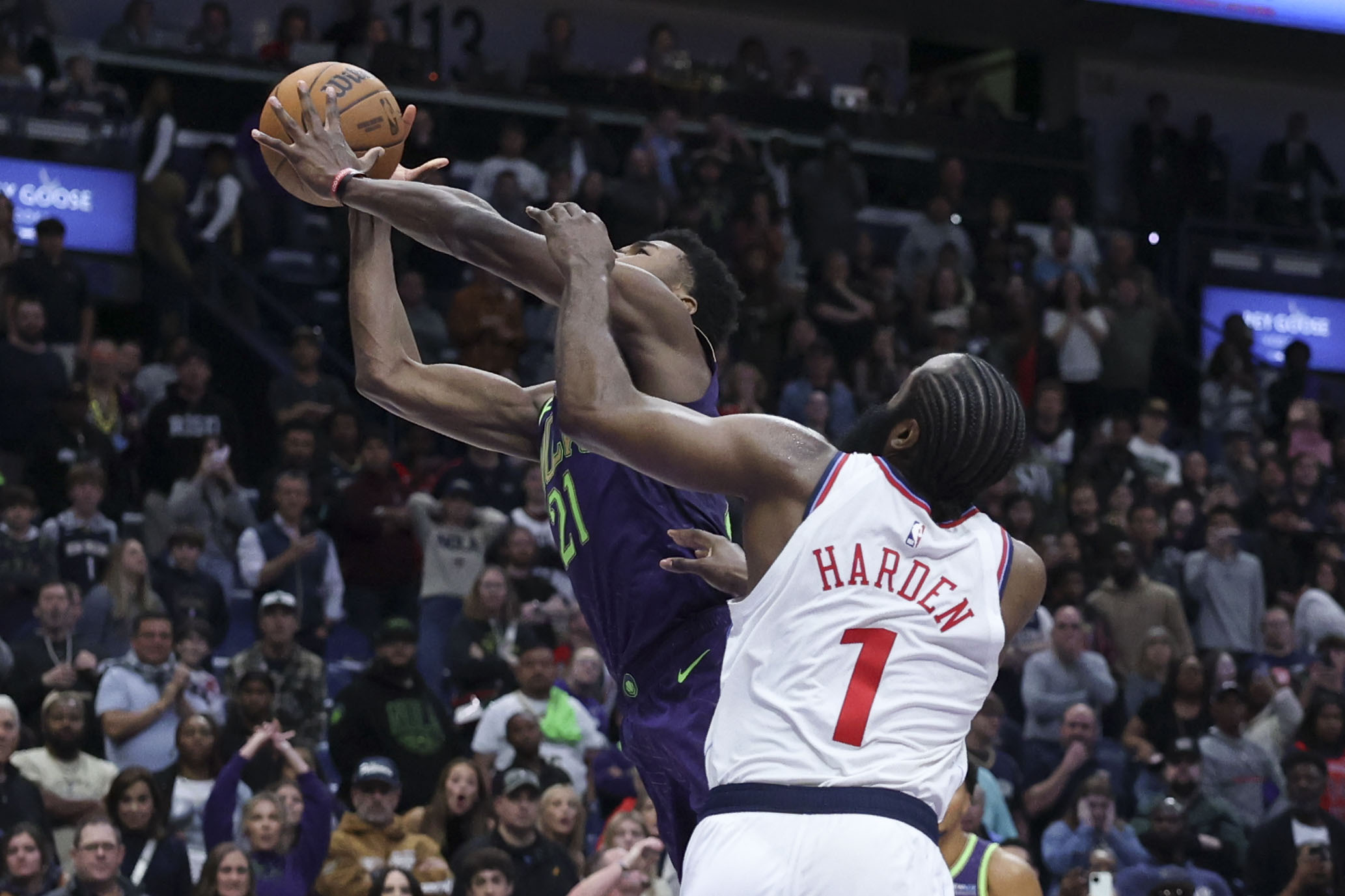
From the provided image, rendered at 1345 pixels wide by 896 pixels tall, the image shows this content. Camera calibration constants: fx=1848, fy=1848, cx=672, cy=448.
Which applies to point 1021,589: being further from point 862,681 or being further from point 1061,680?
point 1061,680

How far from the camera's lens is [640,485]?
4.86m

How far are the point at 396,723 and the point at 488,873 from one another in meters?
1.58

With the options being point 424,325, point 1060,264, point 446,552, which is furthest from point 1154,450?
point 446,552

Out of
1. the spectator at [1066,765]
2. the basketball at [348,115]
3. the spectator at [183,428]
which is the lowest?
the spectator at [1066,765]

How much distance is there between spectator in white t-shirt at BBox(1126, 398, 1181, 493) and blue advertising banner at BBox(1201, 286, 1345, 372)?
4.23 metres

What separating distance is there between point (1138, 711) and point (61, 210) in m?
9.04

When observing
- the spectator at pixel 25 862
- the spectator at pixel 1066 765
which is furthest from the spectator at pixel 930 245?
the spectator at pixel 25 862

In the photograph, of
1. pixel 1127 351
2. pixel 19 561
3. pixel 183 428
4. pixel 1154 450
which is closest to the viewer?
pixel 19 561

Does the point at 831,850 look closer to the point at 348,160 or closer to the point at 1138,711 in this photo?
the point at 348,160

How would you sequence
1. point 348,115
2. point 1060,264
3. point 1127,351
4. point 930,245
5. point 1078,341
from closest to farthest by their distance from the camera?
point 348,115, point 1078,341, point 1127,351, point 930,245, point 1060,264

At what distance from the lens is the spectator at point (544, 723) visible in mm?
10391

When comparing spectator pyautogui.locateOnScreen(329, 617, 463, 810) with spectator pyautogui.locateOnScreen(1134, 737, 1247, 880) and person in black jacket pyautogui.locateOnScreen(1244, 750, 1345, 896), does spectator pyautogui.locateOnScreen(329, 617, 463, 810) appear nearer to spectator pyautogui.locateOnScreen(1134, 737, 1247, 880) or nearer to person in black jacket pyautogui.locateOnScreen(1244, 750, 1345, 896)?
spectator pyautogui.locateOnScreen(1134, 737, 1247, 880)

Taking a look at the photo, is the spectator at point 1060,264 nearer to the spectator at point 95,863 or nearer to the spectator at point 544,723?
the spectator at point 544,723

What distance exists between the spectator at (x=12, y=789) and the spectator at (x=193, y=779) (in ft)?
2.25
